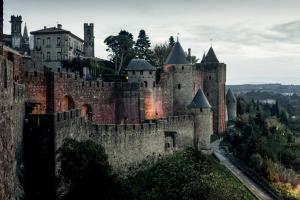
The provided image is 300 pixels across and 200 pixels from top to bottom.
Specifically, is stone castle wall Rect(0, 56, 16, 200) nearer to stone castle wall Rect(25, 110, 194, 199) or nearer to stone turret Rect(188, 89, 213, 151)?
stone castle wall Rect(25, 110, 194, 199)

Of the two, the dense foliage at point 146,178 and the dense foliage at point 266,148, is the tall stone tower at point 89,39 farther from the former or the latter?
the dense foliage at point 146,178

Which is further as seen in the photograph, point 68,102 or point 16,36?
point 16,36

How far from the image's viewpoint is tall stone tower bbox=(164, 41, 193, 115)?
5178cm

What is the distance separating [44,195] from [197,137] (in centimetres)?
2606

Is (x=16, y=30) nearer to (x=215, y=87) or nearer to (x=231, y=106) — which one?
(x=215, y=87)

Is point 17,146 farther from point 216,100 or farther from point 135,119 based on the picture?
point 216,100

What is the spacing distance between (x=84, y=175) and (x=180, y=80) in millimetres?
28086

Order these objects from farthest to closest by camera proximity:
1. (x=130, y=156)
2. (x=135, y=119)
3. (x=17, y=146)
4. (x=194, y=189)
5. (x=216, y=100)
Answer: (x=216, y=100)
(x=135, y=119)
(x=130, y=156)
(x=194, y=189)
(x=17, y=146)

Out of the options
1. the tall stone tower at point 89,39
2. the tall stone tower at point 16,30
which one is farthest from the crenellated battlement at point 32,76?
the tall stone tower at point 89,39

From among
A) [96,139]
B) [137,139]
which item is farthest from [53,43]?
[96,139]

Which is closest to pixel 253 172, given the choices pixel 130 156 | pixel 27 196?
pixel 130 156

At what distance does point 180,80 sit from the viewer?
170 feet

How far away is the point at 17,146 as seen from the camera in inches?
910

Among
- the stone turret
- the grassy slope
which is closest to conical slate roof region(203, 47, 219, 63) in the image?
the stone turret
